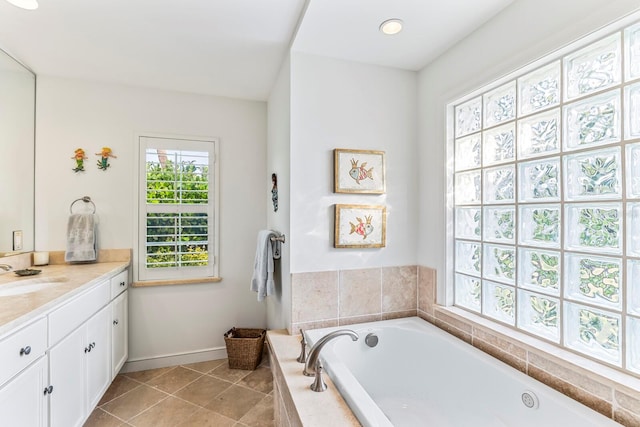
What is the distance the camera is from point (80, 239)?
2318 millimetres

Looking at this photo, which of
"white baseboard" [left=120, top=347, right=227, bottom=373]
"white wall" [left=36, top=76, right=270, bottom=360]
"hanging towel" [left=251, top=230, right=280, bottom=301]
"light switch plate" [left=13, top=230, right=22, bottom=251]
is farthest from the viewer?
"white baseboard" [left=120, top=347, right=227, bottom=373]

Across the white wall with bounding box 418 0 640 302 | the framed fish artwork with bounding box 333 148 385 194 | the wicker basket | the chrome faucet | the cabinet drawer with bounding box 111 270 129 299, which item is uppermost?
the white wall with bounding box 418 0 640 302

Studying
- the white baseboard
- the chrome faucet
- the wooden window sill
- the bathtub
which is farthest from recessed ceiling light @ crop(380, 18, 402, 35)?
the white baseboard

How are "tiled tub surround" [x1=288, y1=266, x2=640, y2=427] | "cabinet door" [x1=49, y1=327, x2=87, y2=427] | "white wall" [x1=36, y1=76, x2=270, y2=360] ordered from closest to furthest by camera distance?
"tiled tub surround" [x1=288, y1=266, x2=640, y2=427]
"cabinet door" [x1=49, y1=327, x2=87, y2=427]
"white wall" [x1=36, y1=76, x2=270, y2=360]

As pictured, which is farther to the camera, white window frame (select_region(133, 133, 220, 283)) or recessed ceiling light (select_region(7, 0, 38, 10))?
white window frame (select_region(133, 133, 220, 283))

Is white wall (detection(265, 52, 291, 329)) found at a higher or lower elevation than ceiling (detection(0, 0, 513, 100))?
lower

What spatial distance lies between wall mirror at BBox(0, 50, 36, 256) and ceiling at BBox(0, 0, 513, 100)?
0.14 m

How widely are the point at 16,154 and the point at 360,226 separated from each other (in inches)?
99.5

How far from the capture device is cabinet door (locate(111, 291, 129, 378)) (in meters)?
2.20

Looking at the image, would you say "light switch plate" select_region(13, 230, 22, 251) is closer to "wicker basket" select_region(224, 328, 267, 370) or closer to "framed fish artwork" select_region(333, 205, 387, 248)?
"wicker basket" select_region(224, 328, 267, 370)

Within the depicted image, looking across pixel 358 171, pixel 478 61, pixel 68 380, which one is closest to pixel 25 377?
pixel 68 380

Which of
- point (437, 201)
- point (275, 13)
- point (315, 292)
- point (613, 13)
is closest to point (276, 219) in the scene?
point (315, 292)

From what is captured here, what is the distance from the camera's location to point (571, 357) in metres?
1.26

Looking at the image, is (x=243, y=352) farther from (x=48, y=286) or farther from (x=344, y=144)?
(x=344, y=144)
